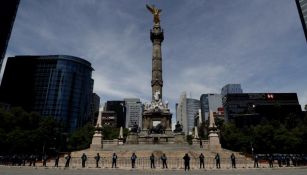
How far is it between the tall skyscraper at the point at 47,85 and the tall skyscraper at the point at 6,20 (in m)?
25.8

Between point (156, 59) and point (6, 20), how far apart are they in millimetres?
50596

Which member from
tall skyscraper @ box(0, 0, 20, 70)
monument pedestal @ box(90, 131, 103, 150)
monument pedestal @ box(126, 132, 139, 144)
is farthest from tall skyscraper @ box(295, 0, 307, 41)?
tall skyscraper @ box(0, 0, 20, 70)

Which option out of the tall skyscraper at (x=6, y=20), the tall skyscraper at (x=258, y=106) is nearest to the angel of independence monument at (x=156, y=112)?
the tall skyscraper at (x=6, y=20)

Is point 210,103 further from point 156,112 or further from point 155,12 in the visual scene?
point 156,112

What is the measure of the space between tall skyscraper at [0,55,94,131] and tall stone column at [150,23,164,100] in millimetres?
58738

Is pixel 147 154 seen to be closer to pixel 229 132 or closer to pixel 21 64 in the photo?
pixel 229 132

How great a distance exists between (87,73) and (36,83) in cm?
2038

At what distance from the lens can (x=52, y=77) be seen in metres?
98.6

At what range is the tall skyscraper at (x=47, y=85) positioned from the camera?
96438 mm

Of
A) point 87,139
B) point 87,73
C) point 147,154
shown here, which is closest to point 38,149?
point 87,139

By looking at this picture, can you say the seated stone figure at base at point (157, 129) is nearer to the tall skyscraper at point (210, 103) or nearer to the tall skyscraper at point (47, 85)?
the tall skyscraper at point (47, 85)

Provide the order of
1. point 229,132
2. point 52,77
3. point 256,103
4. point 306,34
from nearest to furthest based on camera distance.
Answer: point 229,132, point 306,34, point 52,77, point 256,103

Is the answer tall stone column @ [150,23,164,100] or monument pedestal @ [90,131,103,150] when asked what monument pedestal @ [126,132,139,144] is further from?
tall stone column @ [150,23,164,100]

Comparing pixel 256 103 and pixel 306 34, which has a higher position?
pixel 306 34
